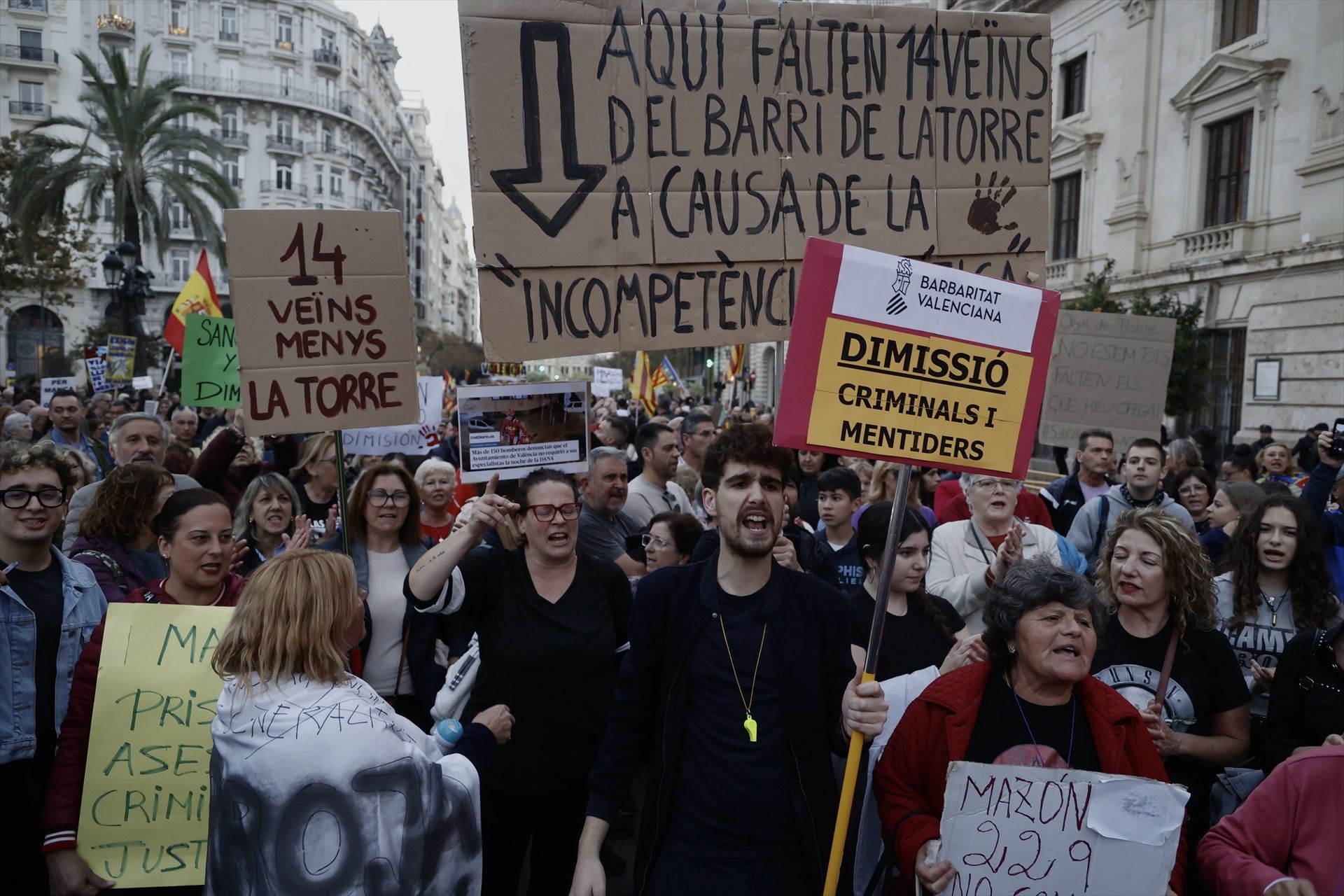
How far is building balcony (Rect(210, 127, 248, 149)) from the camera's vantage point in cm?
6369

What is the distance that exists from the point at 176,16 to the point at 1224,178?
65110 mm

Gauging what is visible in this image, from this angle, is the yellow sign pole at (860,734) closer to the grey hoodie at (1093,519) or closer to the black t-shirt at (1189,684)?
the black t-shirt at (1189,684)

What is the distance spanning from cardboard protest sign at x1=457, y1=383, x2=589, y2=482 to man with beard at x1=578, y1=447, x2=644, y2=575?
1.28 m

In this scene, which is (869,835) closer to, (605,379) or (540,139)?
(540,139)

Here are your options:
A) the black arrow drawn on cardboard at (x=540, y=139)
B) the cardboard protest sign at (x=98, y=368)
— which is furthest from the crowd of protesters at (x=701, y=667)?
the cardboard protest sign at (x=98, y=368)

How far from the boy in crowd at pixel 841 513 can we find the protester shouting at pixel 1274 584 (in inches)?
75.5

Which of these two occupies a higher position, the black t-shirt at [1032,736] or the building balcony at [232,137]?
the building balcony at [232,137]

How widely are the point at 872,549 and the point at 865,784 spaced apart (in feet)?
3.95

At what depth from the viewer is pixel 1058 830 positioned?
98.0 inches

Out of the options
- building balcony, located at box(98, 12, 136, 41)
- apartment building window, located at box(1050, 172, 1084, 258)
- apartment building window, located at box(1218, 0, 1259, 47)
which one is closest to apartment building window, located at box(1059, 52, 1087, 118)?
apartment building window, located at box(1050, 172, 1084, 258)

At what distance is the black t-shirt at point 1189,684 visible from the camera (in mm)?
3301

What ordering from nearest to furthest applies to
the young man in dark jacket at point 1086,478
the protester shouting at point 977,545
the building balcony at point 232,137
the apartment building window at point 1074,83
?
the protester shouting at point 977,545
the young man in dark jacket at point 1086,478
the apartment building window at point 1074,83
the building balcony at point 232,137

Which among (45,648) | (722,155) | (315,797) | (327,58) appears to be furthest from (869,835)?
(327,58)

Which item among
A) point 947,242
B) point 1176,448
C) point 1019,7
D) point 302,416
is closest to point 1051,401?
point 1176,448
